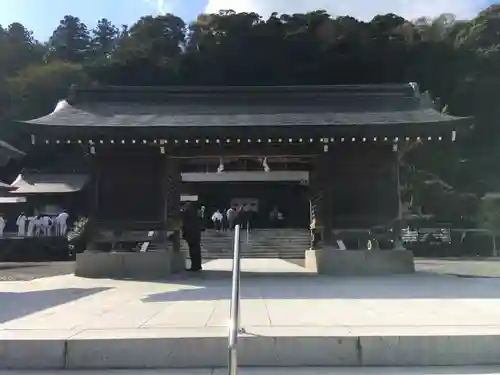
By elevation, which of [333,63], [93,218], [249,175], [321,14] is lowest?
[93,218]

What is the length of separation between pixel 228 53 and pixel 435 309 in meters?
49.0

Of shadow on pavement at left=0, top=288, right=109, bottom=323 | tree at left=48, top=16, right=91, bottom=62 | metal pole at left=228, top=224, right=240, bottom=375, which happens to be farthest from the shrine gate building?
tree at left=48, top=16, right=91, bottom=62

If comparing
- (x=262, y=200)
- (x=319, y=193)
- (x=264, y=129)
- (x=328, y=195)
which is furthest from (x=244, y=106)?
(x=262, y=200)

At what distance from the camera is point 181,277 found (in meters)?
13.7

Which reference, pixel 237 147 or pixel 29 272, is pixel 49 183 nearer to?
pixel 29 272

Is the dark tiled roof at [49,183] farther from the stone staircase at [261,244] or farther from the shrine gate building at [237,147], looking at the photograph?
the shrine gate building at [237,147]

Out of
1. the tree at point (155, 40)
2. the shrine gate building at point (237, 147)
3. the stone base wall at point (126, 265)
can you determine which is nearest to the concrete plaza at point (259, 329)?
the stone base wall at point (126, 265)

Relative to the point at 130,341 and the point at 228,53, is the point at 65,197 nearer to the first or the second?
the point at 228,53

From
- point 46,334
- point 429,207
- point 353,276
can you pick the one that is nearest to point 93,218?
point 353,276

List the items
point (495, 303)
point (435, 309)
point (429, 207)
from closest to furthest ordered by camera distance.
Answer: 1. point (435, 309)
2. point (495, 303)
3. point (429, 207)

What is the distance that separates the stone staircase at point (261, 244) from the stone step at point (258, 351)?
20642 millimetres

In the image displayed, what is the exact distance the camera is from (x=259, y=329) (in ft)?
19.8

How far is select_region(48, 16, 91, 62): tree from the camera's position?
69188 mm

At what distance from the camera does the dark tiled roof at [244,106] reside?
14.4 metres
